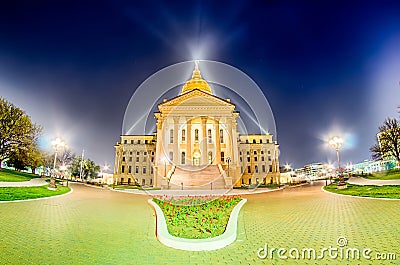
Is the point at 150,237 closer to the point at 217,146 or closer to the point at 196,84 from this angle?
the point at 217,146

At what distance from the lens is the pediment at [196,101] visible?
144ft

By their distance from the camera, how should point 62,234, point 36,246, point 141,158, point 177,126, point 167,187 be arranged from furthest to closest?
point 141,158 < point 177,126 < point 167,187 < point 62,234 < point 36,246

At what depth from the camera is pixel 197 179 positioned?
34.1 meters

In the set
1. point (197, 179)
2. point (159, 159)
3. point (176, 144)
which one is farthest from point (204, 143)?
point (197, 179)

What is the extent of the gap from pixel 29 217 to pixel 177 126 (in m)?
33.5

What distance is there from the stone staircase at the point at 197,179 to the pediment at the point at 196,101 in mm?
12722

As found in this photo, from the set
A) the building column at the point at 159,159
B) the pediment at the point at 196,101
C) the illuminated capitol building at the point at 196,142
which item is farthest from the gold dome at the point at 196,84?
the building column at the point at 159,159

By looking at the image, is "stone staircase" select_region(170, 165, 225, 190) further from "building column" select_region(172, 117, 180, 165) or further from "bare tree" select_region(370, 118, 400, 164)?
"bare tree" select_region(370, 118, 400, 164)

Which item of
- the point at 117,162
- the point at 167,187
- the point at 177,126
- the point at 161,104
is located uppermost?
the point at 161,104

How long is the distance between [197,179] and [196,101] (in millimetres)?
15689

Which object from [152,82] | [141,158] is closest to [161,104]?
[152,82]

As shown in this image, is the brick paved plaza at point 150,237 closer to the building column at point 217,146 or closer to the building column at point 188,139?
the building column at point 217,146

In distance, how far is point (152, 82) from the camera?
24844mm

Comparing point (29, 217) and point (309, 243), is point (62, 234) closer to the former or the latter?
point (29, 217)
